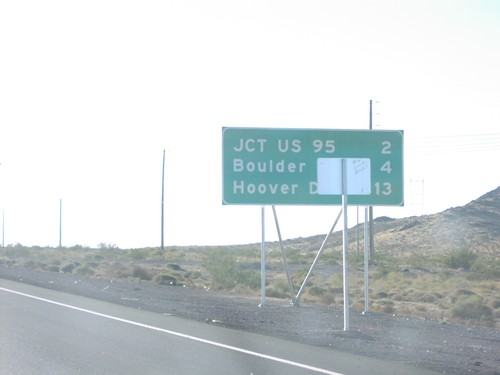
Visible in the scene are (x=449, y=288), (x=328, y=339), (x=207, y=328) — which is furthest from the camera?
(x=449, y=288)

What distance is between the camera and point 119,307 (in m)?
22.7

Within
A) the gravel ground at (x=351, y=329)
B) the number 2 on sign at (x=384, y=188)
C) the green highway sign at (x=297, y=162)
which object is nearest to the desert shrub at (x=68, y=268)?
the gravel ground at (x=351, y=329)

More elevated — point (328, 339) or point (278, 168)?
point (278, 168)

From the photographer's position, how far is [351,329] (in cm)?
1834

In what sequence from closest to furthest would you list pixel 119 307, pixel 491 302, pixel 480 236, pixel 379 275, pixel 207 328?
pixel 207 328
pixel 119 307
pixel 491 302
pixel 379 275
pixel 480 236

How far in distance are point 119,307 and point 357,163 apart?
25.5 feet

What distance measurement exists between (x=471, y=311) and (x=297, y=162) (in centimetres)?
862

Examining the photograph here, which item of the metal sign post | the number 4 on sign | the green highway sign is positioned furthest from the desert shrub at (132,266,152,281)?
the metal sign post

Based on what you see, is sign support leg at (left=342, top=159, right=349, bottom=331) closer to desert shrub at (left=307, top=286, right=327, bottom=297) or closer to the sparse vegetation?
A: the sparse vegetation

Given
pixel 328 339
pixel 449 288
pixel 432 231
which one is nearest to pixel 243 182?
pixel 328 339

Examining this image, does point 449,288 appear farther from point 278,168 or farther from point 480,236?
point 480,236

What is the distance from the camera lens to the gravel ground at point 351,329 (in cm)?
1459

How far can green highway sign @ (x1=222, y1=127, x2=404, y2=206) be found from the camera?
22.6 meters

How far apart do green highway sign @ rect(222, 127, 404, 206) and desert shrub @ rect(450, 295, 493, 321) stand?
6.09m
